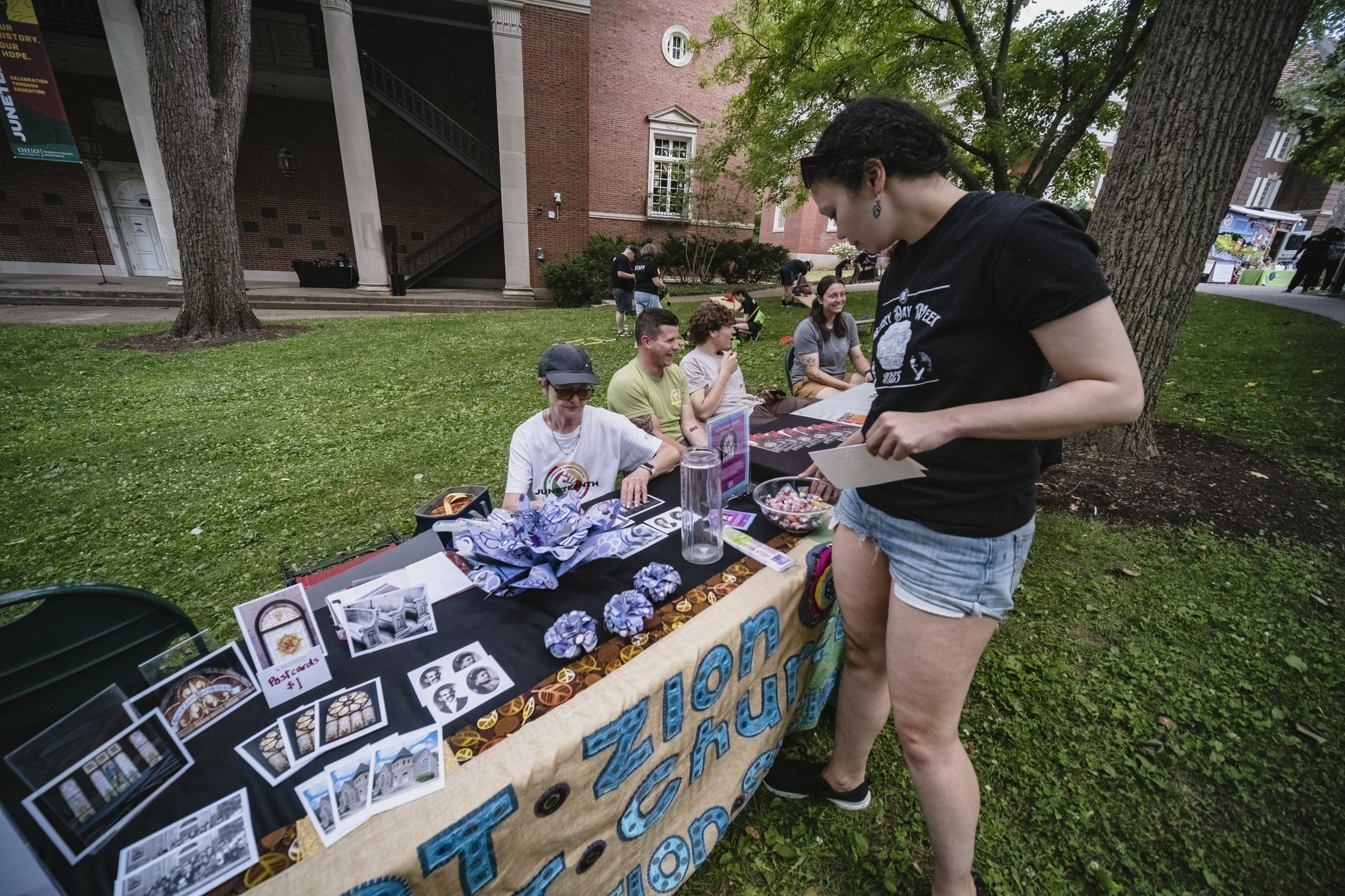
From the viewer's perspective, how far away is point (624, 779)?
1.27m

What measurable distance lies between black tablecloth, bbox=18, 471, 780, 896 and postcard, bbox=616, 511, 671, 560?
2cm

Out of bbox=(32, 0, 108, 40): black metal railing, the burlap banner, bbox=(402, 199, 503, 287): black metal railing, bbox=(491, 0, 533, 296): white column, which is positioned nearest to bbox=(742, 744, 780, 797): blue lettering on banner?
the burlap banner

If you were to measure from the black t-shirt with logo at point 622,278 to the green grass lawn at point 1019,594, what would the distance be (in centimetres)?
434

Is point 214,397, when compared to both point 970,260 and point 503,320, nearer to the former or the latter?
point 503,320

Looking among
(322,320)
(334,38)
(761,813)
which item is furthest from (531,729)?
(334,38)

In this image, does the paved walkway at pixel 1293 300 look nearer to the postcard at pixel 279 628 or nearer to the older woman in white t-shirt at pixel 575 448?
the older woman in white t-shirt at pixel 575 448

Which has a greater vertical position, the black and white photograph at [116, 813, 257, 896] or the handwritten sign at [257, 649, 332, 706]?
the handwritten sign at [257, 649, 332, 706]

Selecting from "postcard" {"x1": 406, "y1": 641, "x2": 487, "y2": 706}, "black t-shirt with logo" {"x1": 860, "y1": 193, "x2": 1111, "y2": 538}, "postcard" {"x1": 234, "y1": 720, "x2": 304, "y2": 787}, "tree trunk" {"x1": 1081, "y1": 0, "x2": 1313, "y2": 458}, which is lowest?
"postcard" {"x1": 234, "y1": 720, "x2": 304, "y2": 787}

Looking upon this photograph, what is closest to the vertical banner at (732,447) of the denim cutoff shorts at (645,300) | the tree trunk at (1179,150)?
the tree trunk at (1179,150)

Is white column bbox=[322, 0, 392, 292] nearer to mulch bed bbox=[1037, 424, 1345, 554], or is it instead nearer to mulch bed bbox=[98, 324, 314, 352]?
mulch bed bbox=[98, 324, 314, 352]

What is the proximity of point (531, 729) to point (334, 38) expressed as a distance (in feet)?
55.6

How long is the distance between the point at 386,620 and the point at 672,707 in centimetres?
77

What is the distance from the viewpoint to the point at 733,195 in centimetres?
1791

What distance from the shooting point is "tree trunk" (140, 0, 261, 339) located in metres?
8.00
